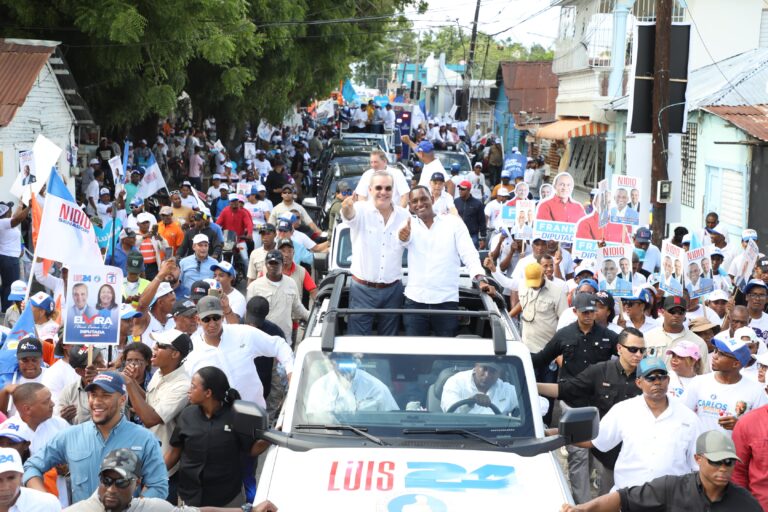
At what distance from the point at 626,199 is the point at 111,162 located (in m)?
6.90

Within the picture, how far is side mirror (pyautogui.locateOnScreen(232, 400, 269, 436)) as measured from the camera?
636 cm

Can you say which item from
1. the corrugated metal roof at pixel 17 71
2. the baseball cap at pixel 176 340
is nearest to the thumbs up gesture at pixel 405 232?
the baseball cap at pixel 176 340

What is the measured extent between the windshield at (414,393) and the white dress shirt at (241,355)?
5.16 feet

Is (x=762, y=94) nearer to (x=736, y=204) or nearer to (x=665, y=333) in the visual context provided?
(x=736, y=204)

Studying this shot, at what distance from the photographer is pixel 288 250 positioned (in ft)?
41.2

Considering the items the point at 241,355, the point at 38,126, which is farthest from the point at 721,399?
the point at 38,126

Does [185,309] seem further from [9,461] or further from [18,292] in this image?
[9,461]

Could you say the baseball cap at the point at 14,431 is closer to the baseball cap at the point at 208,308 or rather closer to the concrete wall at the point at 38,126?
the baseball cap at the point at 208,308

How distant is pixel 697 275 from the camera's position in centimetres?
1159

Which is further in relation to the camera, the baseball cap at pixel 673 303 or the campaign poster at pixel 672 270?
the campaign poster at pixel 672 270

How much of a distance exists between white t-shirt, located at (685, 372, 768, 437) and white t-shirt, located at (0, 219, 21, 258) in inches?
429

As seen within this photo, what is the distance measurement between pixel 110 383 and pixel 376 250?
2.81 metres

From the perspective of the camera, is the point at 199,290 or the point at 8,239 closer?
the point at 199,290

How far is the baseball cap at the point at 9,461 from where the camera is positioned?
546 cm
